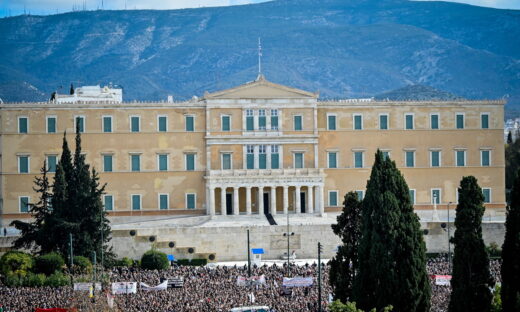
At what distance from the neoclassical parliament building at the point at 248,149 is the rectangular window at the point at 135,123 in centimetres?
7

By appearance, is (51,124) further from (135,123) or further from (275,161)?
(275,161)

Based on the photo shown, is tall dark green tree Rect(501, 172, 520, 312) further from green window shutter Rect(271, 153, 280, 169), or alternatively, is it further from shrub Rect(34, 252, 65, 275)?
green window shutter Rect(271, 153, 280, 169)

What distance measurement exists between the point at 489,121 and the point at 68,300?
38275mm

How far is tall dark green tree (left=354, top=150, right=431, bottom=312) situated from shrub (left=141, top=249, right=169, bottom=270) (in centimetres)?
1855

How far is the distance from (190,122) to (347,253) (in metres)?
29.9

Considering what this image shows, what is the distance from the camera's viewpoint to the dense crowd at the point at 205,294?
143 feet

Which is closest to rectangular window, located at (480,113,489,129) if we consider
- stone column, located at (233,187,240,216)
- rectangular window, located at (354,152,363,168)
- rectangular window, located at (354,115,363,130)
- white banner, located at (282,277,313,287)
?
rectangular window, located at (354,115,363,130)

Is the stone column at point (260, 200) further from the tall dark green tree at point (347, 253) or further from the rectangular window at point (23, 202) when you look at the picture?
the tall dark green tree at point (347, 253)

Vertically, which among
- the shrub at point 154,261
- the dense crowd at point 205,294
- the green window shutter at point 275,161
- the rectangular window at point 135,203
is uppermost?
the green window shutter at point 275,161

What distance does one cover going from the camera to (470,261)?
38.5 metres

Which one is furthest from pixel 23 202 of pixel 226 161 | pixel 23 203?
pixel 226 161

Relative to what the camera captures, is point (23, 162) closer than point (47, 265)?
No

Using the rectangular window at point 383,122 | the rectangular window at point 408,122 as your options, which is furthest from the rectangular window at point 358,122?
the rectangular window at point 408,122

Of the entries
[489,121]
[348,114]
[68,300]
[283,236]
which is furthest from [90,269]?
[489,121]
